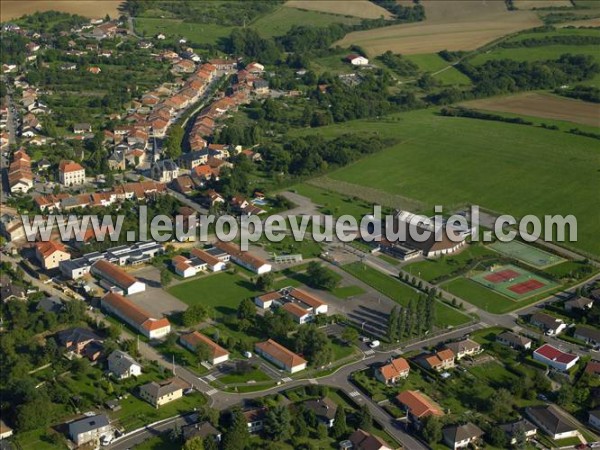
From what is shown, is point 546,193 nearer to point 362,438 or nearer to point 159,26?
point 362,438

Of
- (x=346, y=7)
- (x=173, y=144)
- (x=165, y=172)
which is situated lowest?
(x=165, y=172)

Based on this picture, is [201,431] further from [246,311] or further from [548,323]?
[548,323]

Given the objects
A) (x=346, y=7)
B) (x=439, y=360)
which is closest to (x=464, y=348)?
(x=439, y=360)

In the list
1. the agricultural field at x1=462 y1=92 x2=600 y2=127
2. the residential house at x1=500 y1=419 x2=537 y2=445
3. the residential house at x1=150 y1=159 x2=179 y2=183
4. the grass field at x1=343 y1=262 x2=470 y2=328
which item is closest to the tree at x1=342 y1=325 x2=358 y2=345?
the grass field at x1=343 y1=262 x2=470 y2=328

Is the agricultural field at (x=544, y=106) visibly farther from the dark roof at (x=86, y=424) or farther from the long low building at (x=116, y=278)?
the dark roof at (x=86, y=424)

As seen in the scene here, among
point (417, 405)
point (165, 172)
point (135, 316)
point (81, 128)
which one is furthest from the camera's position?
point (81, 128)

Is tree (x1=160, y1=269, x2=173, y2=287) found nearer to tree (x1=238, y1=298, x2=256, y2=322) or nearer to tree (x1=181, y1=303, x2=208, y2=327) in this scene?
tree (x1=181, y1=303, x2=208, y2=327)
